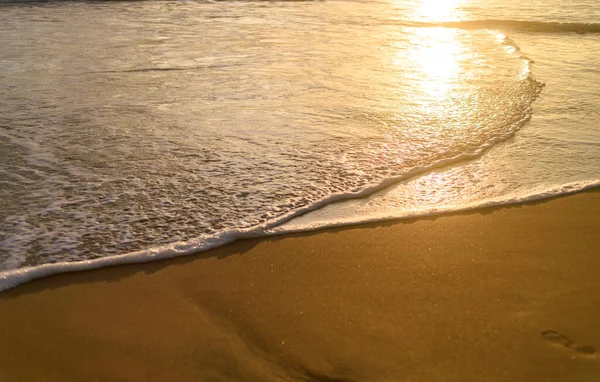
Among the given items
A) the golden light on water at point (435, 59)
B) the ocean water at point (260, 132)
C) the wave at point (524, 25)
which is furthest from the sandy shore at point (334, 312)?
the wave at point (524, 25)

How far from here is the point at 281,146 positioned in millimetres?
4031

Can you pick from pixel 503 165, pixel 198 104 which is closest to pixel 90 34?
pixel 198 104

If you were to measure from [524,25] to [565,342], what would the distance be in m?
7.54

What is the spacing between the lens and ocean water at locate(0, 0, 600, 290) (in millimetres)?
3150

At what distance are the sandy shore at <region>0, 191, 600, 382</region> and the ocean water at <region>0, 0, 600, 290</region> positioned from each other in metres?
0.23

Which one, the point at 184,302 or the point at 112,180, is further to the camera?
the point at 112,180

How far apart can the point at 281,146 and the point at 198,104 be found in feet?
3.80

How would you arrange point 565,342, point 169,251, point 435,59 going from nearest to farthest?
point 565,342, point 169,251, point 435,59

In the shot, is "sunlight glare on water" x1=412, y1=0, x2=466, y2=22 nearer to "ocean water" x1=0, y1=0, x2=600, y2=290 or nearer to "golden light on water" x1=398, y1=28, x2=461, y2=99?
"golden light on water" x1=398, y1=28, x2=461, y2=99

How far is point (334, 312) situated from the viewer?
2432mm

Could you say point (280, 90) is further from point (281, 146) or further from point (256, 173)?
point (256, 173)

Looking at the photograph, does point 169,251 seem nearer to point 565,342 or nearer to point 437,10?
point 565,342

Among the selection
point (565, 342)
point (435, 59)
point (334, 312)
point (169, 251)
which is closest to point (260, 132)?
point (169, 251)

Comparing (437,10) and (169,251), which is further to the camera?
(437,10)
